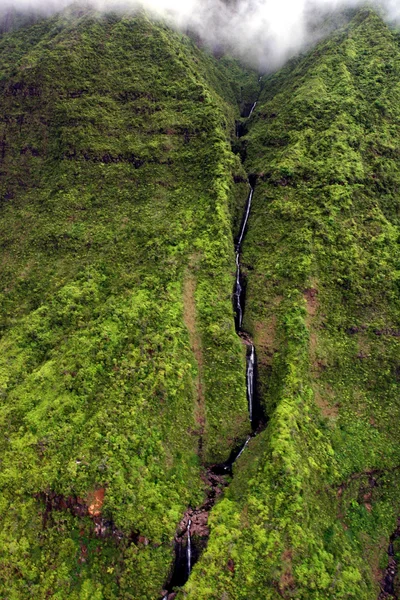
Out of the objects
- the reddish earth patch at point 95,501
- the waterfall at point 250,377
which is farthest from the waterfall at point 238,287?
the reddish earth patch at point 95,501

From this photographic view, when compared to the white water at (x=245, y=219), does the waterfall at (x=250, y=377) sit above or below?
below

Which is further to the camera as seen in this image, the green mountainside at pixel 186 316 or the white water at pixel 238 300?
the white water at pixel 238 300

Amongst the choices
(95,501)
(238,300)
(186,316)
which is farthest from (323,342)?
(95,501)

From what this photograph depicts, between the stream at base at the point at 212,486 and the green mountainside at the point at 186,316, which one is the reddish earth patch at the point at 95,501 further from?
the stream at base at the point at 212,486

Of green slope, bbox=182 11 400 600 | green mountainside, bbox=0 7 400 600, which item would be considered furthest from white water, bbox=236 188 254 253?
green slope, bbox=182 11 400 600

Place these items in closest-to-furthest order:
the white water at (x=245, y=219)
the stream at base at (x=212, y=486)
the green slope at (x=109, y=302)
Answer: the green slope at (x=109, y=302), the stream at base at (x=212, y=486), the white water at (x=245, y=219)

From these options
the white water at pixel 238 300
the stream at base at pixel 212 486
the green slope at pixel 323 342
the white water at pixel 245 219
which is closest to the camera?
the green slope at pixel 323 342

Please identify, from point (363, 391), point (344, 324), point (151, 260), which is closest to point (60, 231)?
point (151, 260)
